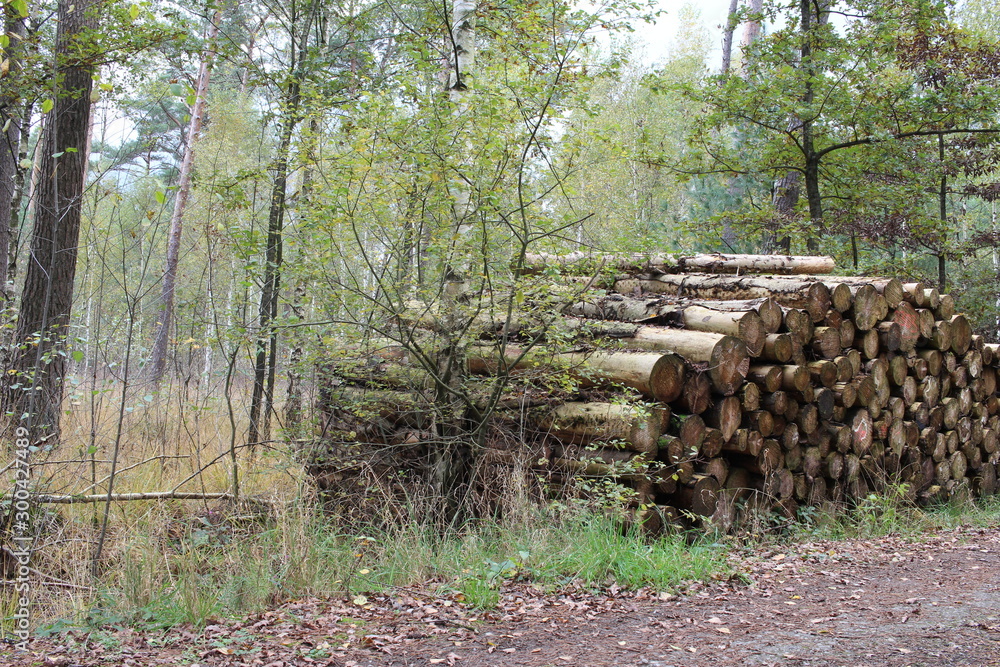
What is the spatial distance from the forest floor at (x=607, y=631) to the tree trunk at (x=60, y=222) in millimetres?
4424

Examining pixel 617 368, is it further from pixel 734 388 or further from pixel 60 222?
pixel 60 222

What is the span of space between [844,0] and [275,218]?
8.91m

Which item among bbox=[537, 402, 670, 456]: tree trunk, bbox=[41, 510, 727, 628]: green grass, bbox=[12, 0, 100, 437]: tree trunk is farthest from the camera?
bbox=[12, 0, 100, 437]: tree trunk

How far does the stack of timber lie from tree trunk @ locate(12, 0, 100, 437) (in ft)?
10.7

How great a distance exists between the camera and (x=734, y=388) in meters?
5.73

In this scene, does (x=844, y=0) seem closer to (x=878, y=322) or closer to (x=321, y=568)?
(x=878, y=322)

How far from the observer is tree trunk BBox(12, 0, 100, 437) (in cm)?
696

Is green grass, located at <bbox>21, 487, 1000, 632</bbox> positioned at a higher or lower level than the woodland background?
lower

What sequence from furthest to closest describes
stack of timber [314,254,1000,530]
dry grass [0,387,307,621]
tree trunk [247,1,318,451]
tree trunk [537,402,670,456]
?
tree trunk [247,1,318,451]
stack of timber [314,254,1000,530]
tree trunk [537,402,670,456]
dry grass [0,387,307,621]

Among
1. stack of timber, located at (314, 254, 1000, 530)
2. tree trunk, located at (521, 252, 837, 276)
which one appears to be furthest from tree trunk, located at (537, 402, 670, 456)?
tree trunk, located at (521, 252, 837, 276)

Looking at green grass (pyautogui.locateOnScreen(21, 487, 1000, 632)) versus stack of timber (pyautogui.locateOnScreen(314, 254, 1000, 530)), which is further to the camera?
stack of timber (pyautogui.locateOnScreen(314, 254, 1000, 530))

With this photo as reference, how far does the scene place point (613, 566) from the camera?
440 cm

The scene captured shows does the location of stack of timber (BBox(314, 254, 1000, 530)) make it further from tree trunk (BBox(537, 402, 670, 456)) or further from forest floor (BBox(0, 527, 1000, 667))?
forest floor (BBox(0, 527, 1000, 667))

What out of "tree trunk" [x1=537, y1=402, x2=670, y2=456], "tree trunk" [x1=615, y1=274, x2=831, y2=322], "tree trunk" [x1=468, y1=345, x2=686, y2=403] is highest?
"tree trunk" [x1=615, y1=274, x2=831, y2=322]
